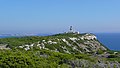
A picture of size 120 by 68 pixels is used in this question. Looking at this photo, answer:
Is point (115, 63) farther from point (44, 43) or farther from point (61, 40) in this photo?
point (61, 40)

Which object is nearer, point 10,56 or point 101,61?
point 10,56

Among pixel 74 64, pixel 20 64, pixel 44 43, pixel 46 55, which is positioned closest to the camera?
pixel 20 64

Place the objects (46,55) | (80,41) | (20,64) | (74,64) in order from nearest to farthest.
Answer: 1. (20,64)
2. (74,64)
3. (46,55)
4. (80,41)

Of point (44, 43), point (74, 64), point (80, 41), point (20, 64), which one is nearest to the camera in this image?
point (20, 64)

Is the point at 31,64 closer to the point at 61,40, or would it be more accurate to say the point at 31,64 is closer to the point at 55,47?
the point at 55,47

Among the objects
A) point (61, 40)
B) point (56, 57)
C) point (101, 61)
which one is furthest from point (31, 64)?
point (61, 40)

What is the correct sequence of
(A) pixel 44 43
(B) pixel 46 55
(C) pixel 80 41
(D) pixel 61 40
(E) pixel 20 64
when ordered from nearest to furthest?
(E) pixel 20 64 < (B) pixel 46 55 < (A) pixel 44 43 < (D) pixel 61 40 < (C) pixel 80 41

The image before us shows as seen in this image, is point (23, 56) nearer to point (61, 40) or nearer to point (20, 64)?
point (20, 64)

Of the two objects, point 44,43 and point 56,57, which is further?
point 44,43

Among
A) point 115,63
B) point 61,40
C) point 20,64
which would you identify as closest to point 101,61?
point 115,63
